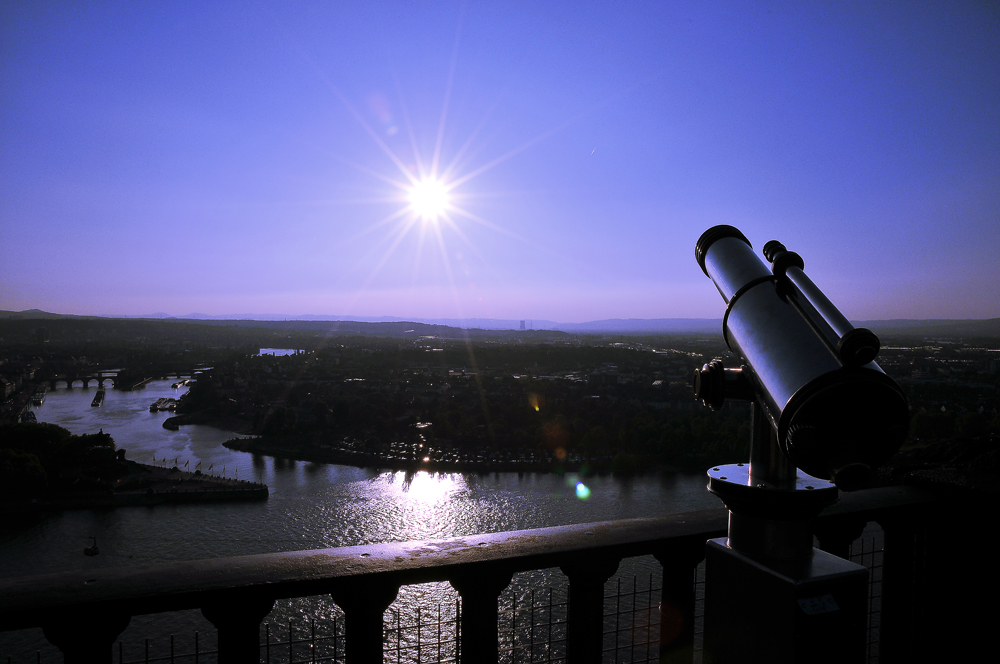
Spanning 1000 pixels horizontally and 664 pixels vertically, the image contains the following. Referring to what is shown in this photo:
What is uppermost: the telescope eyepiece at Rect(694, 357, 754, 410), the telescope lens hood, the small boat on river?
the telescope lens hood

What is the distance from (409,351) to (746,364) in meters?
48.0

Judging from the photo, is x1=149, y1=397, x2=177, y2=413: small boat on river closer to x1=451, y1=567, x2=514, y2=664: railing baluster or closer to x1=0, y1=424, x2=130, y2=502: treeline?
x1=0, y1=424, x2=130, y2=502: treeline

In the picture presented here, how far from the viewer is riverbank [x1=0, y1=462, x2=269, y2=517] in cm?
1295

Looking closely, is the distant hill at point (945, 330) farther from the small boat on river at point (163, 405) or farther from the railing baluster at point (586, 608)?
the small boat on river at point (163, 405)

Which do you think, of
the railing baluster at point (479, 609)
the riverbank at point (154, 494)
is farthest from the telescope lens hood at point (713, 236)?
the riverbank at point (154, 494)

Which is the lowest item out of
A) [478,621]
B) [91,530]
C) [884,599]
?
[91,530]

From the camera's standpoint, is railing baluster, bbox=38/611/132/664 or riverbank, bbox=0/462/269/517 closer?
railing baluster, bbox=38/611/132/664

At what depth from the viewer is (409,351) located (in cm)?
4809

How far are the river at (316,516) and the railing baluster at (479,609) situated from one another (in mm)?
7348

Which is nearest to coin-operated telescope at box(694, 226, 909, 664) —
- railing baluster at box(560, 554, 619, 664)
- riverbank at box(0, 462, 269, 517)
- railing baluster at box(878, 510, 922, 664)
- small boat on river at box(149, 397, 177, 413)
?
railing baluster at box(560, 554, 619, 664)

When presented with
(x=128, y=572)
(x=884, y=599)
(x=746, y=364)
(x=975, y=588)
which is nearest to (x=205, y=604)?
(x=128, y=572)

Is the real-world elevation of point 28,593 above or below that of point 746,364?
below

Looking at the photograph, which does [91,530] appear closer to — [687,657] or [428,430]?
[428,430]

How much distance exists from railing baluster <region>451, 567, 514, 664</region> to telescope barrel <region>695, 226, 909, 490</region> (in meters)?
0.48
